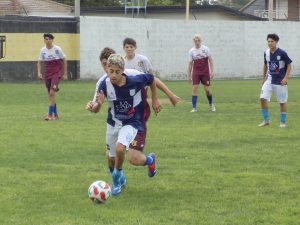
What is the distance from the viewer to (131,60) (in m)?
11.2

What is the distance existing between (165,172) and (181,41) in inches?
1009

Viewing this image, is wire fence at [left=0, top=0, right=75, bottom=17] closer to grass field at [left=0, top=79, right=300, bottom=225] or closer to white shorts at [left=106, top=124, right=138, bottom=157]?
grass field at [left=0, top=79, right=300, bottom=225]

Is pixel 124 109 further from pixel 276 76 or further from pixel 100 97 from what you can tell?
pixel 276 76

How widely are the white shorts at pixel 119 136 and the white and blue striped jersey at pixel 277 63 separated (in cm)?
711

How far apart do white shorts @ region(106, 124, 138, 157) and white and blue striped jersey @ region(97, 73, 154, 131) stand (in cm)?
7

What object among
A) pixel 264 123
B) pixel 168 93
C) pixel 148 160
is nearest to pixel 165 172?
pixel 148 160

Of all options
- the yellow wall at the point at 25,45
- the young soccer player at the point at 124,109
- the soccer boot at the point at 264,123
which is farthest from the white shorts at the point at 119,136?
the yellow wall at the point at 25,45

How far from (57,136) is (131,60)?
2.71 meters

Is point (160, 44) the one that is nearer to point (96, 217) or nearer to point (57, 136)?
point (57, 136)

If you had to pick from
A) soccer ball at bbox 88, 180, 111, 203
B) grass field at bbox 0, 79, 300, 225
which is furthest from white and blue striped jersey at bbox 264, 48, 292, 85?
soccer ball at bbox 88, 180, 111, 203

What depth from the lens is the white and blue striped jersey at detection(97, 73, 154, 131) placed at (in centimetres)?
837

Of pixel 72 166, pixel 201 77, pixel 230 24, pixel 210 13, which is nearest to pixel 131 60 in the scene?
pixel 72 166

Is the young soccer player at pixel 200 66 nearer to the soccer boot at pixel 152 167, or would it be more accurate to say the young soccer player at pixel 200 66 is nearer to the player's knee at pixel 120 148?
the soccer boot at pixel 152 167

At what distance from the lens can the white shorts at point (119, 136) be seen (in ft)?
27.1
